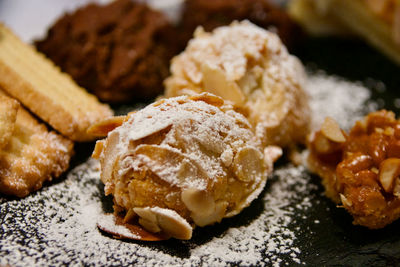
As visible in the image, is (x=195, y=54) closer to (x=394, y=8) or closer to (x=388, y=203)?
(x=388, y=203)

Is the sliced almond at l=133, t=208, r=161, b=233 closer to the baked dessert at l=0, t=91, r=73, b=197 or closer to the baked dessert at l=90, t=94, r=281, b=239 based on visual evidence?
the baked dessert at l=90, t=94, r=281, b=239

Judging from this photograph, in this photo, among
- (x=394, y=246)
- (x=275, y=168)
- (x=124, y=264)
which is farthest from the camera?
(x=275, y=168)

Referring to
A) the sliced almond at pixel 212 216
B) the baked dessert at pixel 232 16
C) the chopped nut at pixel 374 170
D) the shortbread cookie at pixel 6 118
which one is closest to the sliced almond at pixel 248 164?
the sliced almond at pixel 212 216

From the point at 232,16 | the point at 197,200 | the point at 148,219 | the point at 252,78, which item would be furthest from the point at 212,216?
the point at 232,16

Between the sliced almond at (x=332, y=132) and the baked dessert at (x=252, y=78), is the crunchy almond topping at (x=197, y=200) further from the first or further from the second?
the sliced almond at (x=332, y=132)

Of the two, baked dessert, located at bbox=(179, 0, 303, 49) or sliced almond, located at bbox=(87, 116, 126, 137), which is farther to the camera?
baked dessert, located at bbox=(179, 0, 303, 49)

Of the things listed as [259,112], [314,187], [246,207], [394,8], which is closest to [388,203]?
[314,187]

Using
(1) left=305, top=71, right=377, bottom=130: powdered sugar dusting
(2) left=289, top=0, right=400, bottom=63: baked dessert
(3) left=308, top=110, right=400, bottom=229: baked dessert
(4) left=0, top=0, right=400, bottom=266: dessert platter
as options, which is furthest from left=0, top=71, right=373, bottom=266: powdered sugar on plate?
(2) left=289, top=0, right=400, bottom=63: baked dessert

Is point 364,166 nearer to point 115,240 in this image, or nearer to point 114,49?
point 115,240

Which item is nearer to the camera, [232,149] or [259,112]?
[232,149]
